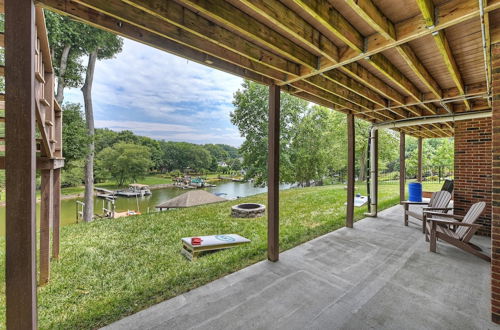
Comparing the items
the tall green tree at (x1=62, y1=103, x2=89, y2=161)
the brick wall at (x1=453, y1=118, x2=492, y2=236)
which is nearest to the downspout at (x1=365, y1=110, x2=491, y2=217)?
the brick wall at (x1=453, y1=118, x2=492, y2=236)

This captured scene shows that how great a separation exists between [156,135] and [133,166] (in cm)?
2153

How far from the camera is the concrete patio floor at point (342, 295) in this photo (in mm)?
2117

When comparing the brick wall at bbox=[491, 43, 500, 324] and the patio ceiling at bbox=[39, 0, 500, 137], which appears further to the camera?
the brick wall at bbox=[491, 43, 500, 324]

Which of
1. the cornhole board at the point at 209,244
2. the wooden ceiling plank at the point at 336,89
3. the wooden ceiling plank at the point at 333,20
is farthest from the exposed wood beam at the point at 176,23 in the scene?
the cornhole board at the point at 209,244

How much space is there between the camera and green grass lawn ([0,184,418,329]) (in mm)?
2385

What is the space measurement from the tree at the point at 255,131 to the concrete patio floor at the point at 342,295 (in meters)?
10.7

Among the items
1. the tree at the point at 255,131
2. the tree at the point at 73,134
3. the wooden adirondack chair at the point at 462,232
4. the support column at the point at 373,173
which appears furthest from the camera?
the tree at the point at 255,131

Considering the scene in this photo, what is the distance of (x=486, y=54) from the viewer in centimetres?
230

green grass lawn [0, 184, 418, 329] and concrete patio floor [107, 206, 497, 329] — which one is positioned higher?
concrete patio floor [107, 206, 497, 329]

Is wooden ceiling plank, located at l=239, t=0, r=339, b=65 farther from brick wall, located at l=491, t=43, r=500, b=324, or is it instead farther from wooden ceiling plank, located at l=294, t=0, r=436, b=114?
brick wall, located at l=491, t=43, r=500, b=324

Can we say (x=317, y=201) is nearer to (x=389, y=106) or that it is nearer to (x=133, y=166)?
(x=389, y=106)

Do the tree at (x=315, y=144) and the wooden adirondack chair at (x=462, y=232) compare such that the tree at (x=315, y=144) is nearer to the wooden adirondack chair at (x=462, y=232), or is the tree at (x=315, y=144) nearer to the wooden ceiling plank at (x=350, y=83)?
the wooden ceiling plank at (x=350, y=83)

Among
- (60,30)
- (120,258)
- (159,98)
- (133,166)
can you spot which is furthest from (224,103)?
(120,258)

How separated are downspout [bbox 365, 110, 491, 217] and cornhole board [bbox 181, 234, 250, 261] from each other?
400 centimetres
